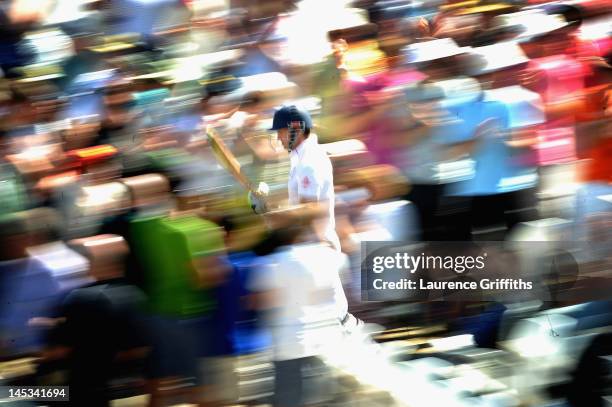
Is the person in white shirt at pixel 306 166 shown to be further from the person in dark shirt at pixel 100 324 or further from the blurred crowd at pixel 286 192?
the person in dark shirt at pixel 100 324

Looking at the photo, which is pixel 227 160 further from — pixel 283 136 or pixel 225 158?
pixel 283 136

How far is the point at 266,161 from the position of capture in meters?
4.54

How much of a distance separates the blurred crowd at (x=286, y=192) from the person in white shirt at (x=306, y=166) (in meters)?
0.05

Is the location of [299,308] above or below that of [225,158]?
below

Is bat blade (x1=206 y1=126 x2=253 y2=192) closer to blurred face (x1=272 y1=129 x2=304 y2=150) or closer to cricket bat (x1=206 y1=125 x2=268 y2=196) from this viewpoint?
cricket bat (x1=206 y1=125 x2=268 y2=196)

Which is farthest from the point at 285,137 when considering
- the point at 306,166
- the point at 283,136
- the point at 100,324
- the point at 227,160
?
the point at 100,324

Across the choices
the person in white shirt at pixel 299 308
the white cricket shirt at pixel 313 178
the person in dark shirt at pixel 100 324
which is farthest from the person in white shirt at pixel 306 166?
the person in dark shirt at pixel 100 324

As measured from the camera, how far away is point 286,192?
4.47 meters

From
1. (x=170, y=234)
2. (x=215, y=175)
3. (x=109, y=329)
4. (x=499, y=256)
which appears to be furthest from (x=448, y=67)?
(x=109, y=329)

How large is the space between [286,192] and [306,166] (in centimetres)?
14

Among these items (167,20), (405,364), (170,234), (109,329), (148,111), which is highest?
(167,20)

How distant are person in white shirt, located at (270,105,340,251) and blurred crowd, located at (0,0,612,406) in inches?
1.9

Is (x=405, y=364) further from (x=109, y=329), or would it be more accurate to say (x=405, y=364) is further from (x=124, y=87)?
(x=124, y=87)

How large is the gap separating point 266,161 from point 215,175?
0.28 metres
